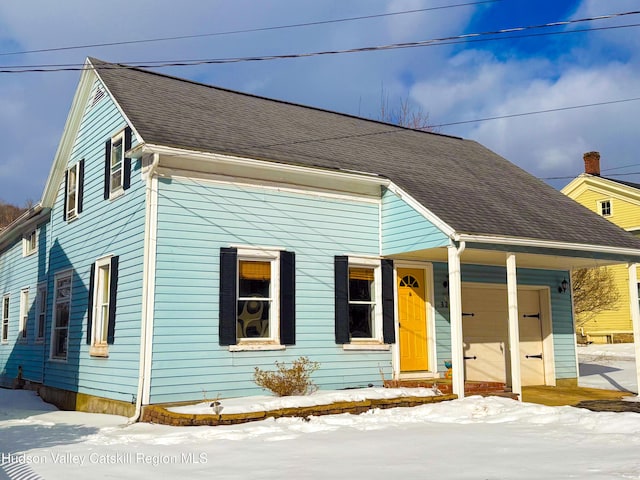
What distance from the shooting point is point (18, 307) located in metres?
18.4

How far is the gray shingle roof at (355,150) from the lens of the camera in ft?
39.0

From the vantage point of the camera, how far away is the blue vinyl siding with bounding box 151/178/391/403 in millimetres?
10617

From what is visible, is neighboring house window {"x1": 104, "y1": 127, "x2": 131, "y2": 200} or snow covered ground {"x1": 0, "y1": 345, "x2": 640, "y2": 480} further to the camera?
neighboring house window {"x1": 104, "y1": 127, "x2": 131, "y2": 200}

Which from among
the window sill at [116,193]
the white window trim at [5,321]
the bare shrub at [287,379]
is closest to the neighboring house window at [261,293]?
the bare shrub at [287,379]

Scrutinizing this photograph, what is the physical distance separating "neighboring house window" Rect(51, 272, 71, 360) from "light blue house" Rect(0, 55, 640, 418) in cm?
6

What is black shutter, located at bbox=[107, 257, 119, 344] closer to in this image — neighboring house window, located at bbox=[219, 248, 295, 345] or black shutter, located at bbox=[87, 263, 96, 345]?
black shutter, located at bbox=[87, 263, 96, 345]

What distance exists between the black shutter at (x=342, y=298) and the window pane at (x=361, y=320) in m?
0.33

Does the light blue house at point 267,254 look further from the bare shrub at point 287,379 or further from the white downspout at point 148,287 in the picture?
the bare shrub at point 287,379

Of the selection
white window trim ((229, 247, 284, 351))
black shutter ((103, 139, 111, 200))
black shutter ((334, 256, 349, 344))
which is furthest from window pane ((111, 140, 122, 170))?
black shutter ((334, 256, 349, 344))

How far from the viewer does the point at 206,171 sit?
11.3 metres

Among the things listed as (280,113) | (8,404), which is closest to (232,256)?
(280,113)

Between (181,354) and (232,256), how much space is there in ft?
6.10

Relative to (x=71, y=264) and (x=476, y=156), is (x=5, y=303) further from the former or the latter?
(x=476, y=156)

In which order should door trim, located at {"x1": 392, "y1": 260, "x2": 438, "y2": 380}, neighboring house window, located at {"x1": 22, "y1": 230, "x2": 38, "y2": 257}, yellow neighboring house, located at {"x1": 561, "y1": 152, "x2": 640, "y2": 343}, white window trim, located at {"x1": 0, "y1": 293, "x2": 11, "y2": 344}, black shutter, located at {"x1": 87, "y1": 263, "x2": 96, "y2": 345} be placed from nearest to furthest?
black shutter, located at {"x1": 87, "y1": 263, "x2": 96, "y2": 345}
door trim, located at {"x1": 392, "y1": 260, "x2": 438, "y2": 380}
neighboring house window, located at {"x1": 22, "y1": 230, "x2": 38, "y2": 257}
white window trim, located at {"x1": 0, "y1": 293, "x2": 11, "y2": 344}
yellow neighboring house, located at {"x1": 561, "y1": 152, "x2": 640, "y2": 343}
